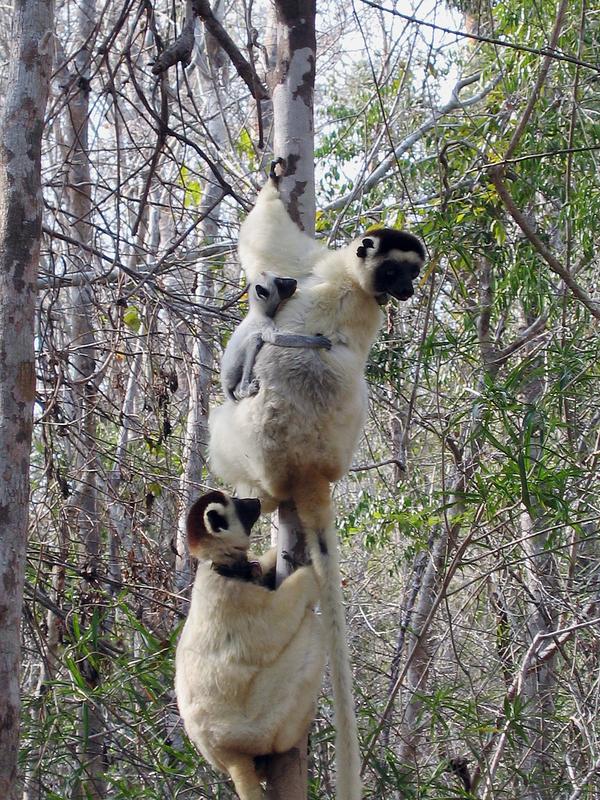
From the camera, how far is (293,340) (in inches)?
155

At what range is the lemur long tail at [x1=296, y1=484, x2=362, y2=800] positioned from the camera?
10.6 ft

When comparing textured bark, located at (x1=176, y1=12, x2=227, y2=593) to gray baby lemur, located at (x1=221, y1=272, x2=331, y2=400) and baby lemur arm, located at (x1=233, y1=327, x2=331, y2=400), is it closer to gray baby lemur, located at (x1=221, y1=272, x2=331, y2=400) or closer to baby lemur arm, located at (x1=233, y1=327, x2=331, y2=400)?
gray baby lemur, located at (x1=221, y1=272, x2=331, y2=400)

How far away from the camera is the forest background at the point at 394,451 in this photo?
4.42 meters

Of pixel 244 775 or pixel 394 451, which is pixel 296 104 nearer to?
pixel 244 775

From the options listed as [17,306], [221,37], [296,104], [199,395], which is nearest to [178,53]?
[221,37]

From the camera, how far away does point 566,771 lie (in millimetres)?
5379

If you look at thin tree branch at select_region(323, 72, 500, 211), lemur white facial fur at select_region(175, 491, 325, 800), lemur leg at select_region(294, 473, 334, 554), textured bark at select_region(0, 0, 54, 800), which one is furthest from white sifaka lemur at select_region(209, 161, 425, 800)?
thin tree branch at select_region(323, 72, 500, 211)

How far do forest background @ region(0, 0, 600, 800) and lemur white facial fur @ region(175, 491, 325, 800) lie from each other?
0.65m

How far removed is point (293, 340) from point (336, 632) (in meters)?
1.24

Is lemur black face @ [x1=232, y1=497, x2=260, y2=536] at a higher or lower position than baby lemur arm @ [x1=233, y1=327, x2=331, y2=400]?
lower

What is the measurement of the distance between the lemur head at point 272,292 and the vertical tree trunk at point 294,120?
0.25 meters

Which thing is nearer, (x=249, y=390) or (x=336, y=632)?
(x=336, y=632)

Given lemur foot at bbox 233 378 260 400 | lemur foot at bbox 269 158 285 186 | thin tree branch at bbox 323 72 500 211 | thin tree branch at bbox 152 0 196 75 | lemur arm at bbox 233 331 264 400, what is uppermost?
thin tree branch at bbox 323 72 500 211

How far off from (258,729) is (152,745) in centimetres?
122
